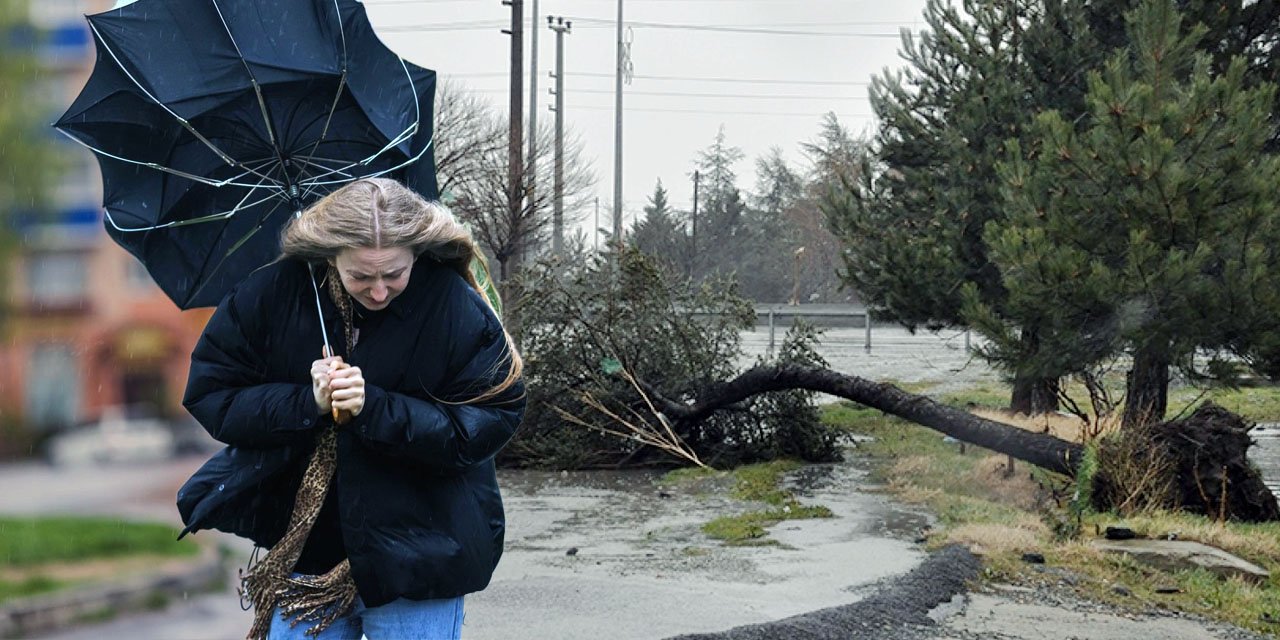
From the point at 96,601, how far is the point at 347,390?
3.19 feet

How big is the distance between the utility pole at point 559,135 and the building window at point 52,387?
1324 centimetres

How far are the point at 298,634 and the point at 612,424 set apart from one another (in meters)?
9.29

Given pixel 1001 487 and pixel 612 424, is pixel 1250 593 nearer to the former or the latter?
pixel 1001 487

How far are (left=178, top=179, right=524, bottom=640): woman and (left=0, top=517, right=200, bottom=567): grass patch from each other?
102cm

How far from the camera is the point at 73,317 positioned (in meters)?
1.29

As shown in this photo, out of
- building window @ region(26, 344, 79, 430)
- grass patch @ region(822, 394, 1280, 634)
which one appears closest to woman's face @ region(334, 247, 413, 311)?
building window @ region(26, 344, 79, 430)

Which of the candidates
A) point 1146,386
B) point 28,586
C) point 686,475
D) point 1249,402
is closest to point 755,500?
point 686,475

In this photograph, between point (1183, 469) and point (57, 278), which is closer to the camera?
point (57, 278)

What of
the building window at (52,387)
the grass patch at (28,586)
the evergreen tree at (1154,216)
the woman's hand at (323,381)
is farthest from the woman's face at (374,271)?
A: the evergreen tree at (1154,216)

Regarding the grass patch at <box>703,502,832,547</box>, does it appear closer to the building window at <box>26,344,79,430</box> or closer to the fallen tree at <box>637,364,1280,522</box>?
the fallen tree at <box>637,364,1280,522</box>

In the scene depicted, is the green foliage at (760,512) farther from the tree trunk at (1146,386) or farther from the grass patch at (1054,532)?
the tree trunk at (1146,386)

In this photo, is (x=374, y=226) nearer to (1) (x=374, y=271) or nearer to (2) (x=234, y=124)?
(1) (x=374, y=271)

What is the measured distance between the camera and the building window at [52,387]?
1.20 metres

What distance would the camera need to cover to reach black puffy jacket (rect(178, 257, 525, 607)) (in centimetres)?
259
